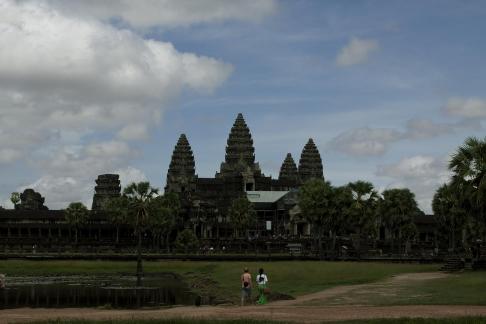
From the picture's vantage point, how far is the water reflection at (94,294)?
52.6 metres

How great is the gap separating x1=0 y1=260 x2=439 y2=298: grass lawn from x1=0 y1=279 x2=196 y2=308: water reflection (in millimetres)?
3539

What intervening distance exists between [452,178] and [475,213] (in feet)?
10.7

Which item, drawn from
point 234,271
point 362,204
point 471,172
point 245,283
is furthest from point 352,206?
point 245,283

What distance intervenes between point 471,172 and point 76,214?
101323 millimetres

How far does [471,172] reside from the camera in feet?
192

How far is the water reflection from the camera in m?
52.6

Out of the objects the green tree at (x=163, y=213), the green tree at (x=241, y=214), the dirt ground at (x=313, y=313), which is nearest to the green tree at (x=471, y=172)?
the dirt ground at (x=313, y=313)

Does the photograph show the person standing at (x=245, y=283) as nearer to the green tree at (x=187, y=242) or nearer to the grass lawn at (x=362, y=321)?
the grass lawn at (x=362, y=321)

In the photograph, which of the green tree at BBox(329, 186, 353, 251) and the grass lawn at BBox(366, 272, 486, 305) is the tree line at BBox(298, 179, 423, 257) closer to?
the green tree at BBox(329, 186, 353, 251)

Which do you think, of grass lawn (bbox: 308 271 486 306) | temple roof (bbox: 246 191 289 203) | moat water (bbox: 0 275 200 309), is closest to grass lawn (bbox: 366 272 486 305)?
grass lawn (bbox: 308 271 486 306)

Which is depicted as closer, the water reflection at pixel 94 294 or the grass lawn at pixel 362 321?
the grass lawn at pixel 362 321

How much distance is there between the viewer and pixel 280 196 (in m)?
182

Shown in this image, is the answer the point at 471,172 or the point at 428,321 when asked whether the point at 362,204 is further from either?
the point at 428,321

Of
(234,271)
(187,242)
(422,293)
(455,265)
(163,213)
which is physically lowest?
(422,293)
